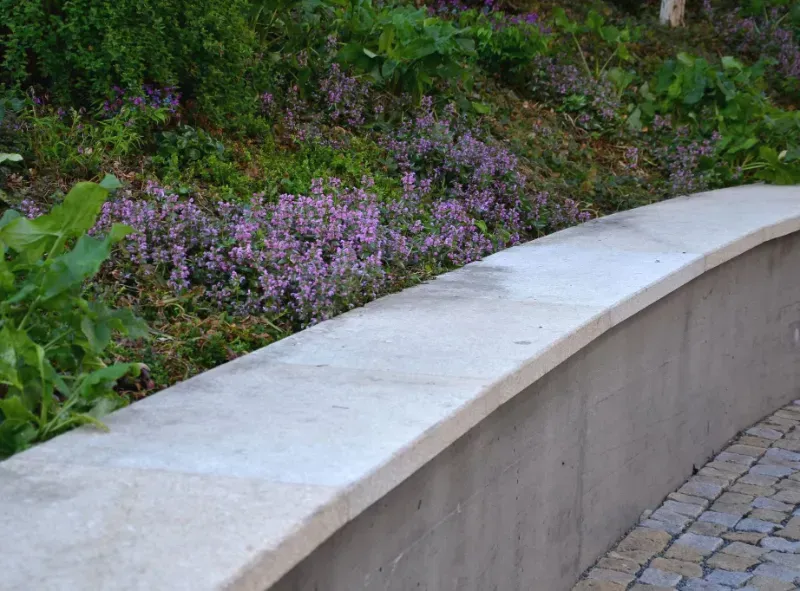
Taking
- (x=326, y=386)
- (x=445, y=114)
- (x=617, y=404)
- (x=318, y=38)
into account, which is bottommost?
(x=617, y=404)

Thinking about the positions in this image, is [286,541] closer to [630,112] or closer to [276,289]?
[276,289]

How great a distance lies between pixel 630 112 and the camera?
729 centimetres

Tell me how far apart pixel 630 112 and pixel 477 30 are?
46.7 inches

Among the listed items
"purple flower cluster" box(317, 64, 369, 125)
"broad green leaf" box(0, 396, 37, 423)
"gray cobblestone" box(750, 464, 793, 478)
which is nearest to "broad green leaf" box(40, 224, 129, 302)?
"broad green leaf" box(0, 396, 37, 423)

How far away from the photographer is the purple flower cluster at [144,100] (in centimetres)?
462

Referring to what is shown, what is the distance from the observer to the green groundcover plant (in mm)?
2523

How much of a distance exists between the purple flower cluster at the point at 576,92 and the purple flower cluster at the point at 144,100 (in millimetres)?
3071

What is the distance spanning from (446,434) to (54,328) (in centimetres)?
108

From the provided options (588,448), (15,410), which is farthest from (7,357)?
(588,448)

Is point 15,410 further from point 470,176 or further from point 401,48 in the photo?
point 401,48

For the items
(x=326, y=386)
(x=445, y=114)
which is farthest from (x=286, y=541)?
(x=445, y=114)

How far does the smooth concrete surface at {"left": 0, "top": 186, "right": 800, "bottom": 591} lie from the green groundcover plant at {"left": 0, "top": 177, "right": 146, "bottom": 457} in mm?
116

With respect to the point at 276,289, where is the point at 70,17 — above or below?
above

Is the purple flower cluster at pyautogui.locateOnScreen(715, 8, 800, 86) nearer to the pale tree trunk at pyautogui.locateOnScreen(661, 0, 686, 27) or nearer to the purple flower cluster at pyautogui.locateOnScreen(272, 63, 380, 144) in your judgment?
the pale tree trunk at pyautogui.locateOnScreen(661, 0, 686, 27)
